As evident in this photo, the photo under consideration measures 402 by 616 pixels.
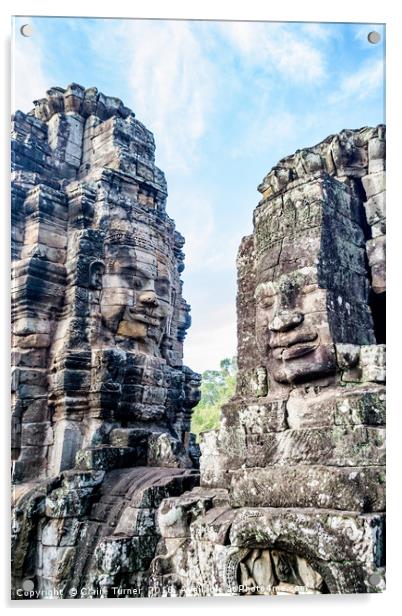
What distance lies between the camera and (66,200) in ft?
25.5

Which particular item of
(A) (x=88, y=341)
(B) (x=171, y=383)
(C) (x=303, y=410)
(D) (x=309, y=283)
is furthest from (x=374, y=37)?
(B) (x=171, y=383)

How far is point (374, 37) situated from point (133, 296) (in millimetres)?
4014

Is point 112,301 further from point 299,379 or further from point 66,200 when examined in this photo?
point 299,379

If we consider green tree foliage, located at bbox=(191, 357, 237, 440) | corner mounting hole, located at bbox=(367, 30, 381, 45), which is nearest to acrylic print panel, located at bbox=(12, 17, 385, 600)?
corner mounting hole, located at bbox=(367, 30, 381, 45)

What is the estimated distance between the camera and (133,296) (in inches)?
296

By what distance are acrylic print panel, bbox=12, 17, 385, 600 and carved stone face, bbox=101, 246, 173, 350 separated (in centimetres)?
3

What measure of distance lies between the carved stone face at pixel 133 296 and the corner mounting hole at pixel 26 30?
2.89 m

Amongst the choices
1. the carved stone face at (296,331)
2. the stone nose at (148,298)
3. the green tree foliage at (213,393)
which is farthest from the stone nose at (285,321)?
the green tree foliage at (213,393)

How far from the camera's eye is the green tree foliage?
14.3 m

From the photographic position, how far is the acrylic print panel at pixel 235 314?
13.7ft

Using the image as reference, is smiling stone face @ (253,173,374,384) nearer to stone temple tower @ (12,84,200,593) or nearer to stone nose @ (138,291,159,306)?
stone temple tower @ (12,84,200,593)

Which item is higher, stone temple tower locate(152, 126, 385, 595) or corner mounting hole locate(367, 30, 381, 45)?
corner mounting hole locate(367, 30, 381, 45)

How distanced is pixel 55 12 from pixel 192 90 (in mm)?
1433

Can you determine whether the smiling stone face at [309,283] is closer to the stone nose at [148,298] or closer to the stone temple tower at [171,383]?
the stone temple tower at [171,383]
